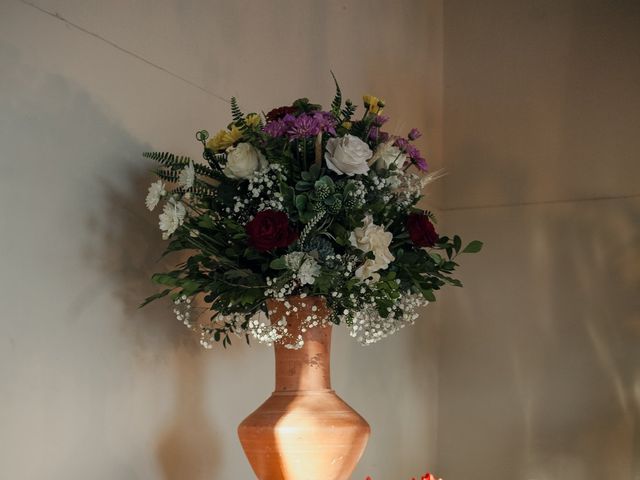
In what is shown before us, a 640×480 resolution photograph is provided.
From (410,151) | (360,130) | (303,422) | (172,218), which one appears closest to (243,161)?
(172,218)

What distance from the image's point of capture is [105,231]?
2.37 m

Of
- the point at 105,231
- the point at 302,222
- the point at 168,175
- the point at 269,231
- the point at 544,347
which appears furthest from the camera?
the point at 544,347

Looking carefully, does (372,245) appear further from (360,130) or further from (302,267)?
(360,130)

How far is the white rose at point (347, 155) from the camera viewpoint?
6.92ft

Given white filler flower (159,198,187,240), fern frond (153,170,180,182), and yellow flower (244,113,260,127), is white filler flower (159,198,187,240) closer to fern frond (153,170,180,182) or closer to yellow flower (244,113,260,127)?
fern frond (153,170,180,182)

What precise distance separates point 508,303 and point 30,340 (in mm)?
2734

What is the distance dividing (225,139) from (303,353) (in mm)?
586

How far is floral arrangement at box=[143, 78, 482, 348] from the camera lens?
211cm

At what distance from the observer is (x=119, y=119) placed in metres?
2.45

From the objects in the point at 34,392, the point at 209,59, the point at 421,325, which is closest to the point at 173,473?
the point at 34,392

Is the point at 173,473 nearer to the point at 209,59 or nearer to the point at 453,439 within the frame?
the point at 209,59

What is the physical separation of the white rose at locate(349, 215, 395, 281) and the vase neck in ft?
0.61

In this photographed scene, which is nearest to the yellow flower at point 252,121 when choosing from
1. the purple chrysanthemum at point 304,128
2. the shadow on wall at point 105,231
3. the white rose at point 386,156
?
the purple chrysanthemum at point 304,128

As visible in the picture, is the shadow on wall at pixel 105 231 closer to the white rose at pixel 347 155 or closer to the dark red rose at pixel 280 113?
the dark red rose at pixel 280 113
